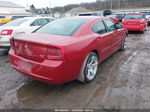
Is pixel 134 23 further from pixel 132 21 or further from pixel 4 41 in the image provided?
pixel 4 41

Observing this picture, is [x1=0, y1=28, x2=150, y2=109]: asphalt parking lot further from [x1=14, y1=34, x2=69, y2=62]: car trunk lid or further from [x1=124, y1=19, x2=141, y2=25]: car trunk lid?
[x1=124, y1=19, x2=141, y2=25]: car trunk lid

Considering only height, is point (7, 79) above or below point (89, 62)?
below

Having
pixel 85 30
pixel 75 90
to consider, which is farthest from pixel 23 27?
pixel 75 90

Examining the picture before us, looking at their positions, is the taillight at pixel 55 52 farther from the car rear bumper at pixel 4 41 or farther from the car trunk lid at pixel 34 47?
the car rear bumper at pixel 4 41

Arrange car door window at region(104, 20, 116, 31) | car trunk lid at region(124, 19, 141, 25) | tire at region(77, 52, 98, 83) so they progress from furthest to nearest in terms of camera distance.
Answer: car trunk lid at region(124, 19, 141, 25)
car door window at region(104, 20, 116, 31)
tire at region(77, 52, 98, 83)

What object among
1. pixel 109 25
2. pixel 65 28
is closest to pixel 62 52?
pixel 65 28

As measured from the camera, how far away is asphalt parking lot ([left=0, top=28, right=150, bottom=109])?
233 cm

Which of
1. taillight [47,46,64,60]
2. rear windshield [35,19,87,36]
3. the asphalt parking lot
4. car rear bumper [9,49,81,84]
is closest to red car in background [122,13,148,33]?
the asphalt parking lot

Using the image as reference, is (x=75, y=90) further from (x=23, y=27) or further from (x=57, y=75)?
(x=23, y=27)

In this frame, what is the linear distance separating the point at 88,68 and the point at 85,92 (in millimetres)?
583

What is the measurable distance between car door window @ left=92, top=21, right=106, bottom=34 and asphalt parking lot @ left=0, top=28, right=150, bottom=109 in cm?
115

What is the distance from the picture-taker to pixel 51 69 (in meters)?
2.18

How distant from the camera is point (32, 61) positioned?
2.38 metres

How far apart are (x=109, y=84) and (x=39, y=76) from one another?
5.39ft
